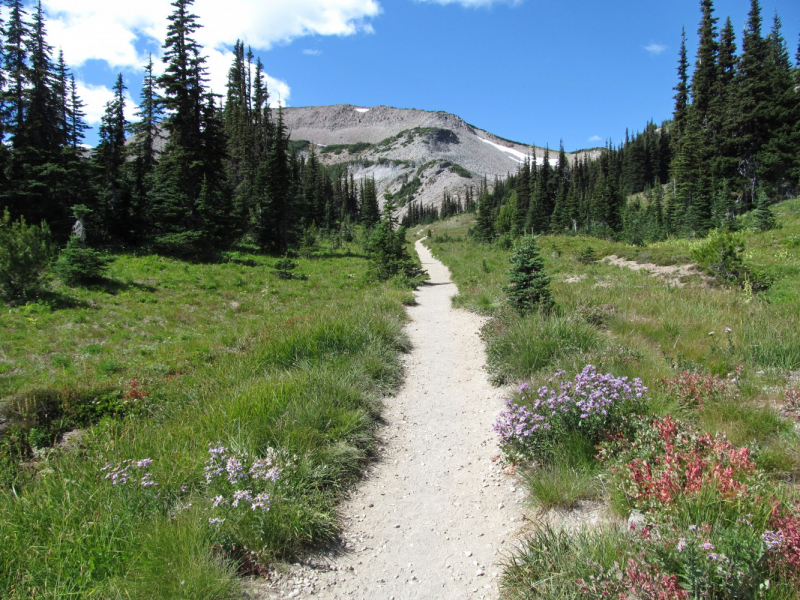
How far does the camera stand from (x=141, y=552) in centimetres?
282

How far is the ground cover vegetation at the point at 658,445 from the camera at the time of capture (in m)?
2.35

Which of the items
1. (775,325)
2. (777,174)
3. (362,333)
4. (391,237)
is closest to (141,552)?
(362,333)

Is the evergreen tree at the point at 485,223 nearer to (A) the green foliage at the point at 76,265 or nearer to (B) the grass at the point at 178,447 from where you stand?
(B) the grass at the point at 178,447

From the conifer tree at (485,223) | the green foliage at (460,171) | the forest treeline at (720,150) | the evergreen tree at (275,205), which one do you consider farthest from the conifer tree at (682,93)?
the green foliage at (460,171)

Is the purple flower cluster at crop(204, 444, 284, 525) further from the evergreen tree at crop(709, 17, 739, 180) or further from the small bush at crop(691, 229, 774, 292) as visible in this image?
the evergreen tree at crop(709, 17, 739, 180)

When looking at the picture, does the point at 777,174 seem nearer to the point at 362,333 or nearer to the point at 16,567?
the point at 362,333

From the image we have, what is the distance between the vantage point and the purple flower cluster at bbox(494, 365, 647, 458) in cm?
421

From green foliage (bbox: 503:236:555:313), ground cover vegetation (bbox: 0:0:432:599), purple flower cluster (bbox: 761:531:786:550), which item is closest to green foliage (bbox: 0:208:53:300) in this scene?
ground cover vegetation (bbox: 0:0:432:599)

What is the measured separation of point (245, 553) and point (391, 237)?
19.2 m

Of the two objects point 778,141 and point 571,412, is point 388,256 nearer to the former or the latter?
point 571,412

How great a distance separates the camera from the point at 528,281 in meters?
9.83

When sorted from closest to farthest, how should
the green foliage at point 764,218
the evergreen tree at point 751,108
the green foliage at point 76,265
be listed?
the green foliage at point 76,265
the green foliage at point 764,218
the evergreen tree at point 751,108

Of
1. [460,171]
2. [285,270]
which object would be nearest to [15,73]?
[285,270]

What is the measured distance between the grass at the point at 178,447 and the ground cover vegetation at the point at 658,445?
6.42 feet
